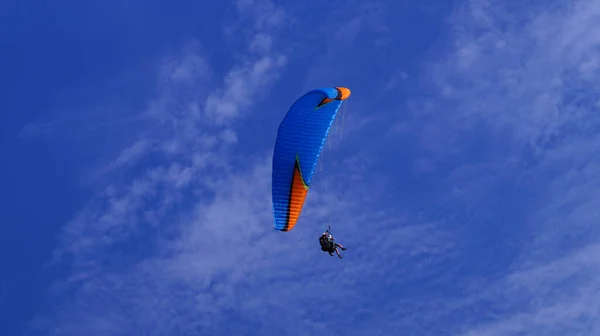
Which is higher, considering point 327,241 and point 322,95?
point 322,95

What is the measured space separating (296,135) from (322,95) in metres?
2.48

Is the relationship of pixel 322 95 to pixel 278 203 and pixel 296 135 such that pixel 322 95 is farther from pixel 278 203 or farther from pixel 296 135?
pixel 278 203

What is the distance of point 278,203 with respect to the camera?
193 ft

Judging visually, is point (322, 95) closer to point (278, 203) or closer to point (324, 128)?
point (324, 128)

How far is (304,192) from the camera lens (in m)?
59.3

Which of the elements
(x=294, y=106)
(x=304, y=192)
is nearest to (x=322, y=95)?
(x=294, y=106)

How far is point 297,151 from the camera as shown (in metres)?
58.6

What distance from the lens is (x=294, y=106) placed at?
58562mm

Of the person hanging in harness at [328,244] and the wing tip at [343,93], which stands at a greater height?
the wing tip at [343,93]

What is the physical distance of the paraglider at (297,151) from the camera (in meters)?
58.4

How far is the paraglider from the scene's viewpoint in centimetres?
5844

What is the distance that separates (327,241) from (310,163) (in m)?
4.96

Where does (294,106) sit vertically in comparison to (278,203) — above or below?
above

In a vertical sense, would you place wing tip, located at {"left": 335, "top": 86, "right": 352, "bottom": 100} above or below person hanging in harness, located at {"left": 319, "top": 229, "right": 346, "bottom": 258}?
above
